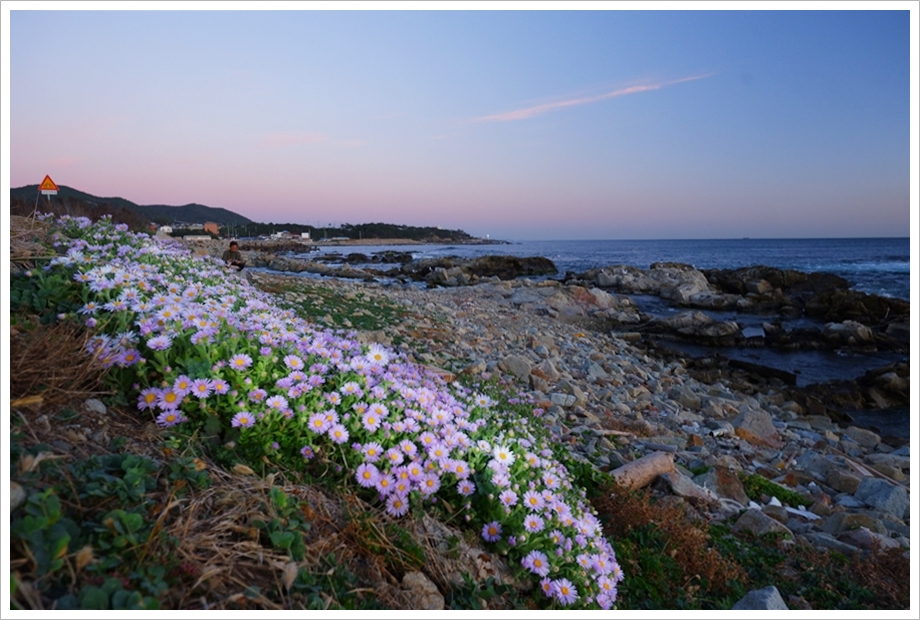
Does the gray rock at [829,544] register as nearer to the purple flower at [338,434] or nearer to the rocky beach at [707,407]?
the rocky beach at [707,407]

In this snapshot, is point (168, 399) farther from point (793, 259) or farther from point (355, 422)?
point (793, 259)

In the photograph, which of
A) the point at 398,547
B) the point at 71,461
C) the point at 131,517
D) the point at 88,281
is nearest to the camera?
the point at 131,517

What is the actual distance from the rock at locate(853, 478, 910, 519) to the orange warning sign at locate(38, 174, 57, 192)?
32.4 ft

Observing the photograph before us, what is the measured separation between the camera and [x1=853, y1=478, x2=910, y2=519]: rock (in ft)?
17.5

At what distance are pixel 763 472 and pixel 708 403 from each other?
10.9 feet

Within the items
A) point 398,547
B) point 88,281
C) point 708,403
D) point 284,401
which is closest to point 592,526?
point 398,547

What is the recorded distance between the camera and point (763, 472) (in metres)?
6.29

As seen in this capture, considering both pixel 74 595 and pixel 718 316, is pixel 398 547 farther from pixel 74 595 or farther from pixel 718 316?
pixel 718 316

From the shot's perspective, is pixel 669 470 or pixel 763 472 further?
pixel 763 472

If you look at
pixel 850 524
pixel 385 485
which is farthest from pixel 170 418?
pixel 850 524

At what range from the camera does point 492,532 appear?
2836 millimetres

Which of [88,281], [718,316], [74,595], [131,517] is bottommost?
[718,316]

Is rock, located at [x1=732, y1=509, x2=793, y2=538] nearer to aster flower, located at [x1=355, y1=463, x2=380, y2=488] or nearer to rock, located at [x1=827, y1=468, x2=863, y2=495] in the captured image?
rock, located at [x1=827, y1=468, x2=863, y2=495]

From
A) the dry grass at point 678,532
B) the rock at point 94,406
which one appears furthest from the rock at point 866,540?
the rock at point 94,406
